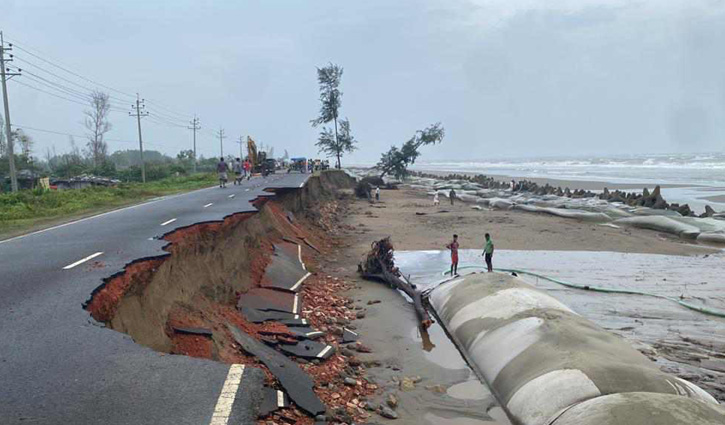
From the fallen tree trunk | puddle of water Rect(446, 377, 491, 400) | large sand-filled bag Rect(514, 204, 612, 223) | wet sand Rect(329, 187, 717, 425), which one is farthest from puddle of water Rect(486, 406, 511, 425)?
large sand-filled bag Rect(514, 204, 612, 223)

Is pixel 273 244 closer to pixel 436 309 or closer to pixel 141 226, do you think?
pixel 141 226

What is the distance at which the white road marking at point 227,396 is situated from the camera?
3.99 m

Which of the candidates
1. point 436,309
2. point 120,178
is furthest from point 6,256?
point 120,178

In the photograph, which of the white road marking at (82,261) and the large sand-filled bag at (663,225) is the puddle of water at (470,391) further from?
the large sand-filled bag at (663,225)

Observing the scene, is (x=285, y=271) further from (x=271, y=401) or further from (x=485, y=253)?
(x=271, y=401)

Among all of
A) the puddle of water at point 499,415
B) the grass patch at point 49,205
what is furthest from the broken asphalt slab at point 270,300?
the grass patch at point 49,205

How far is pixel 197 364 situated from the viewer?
495 centimetres

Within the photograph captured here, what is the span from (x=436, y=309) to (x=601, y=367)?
5.58 m

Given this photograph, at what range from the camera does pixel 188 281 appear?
8844mm

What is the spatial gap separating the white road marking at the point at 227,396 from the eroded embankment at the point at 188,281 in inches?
56.7

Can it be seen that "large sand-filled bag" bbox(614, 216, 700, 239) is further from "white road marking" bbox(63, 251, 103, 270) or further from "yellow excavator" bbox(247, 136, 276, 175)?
"yellow excavator" bbox(247, 136, 276, 175)

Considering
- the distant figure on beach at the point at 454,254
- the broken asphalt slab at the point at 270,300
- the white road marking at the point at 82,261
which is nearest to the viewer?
the white road marking at the point at 82,261

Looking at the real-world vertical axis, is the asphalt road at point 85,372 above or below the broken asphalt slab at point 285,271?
above

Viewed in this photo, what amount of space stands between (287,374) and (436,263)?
39.9 feet
